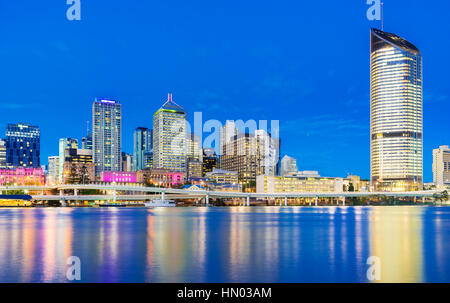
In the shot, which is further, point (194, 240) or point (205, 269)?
point (194, 240)

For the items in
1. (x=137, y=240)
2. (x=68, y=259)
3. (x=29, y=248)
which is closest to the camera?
(x=68, y=259)

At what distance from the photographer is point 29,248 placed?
4319 centimetres

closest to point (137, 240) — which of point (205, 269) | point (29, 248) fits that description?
point (29, 248)

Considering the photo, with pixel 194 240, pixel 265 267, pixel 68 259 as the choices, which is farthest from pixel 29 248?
pixel 265 267
